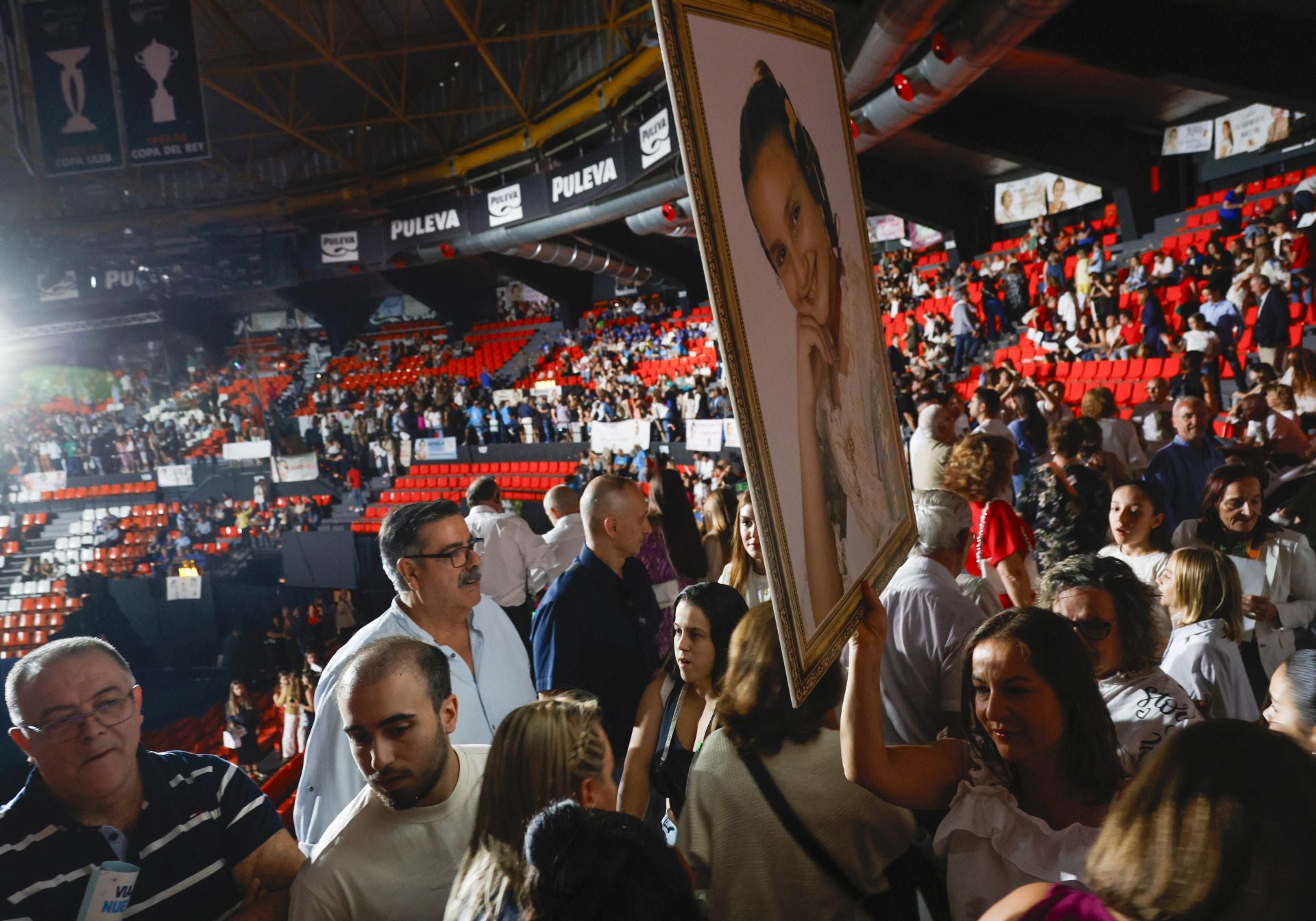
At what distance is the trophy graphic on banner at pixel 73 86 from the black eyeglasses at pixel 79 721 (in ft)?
24.5

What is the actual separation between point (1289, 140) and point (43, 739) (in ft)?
45.9

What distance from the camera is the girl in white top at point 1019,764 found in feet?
4.62

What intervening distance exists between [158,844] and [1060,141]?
1329 centimetres

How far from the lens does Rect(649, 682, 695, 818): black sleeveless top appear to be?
2133 mm

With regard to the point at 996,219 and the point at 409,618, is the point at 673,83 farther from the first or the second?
the point at 996,219

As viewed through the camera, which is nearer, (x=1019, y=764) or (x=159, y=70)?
(x=1019, y=764)

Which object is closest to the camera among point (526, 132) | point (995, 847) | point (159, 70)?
point (995, 847)

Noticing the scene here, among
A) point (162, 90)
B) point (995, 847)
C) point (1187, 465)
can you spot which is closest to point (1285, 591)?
point (1187, 465)

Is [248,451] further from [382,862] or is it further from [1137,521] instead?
[382,862]

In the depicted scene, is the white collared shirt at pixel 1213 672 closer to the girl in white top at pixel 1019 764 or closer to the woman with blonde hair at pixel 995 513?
the woman with blonde hair at pixel 995 513

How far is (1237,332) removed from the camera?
7.88m

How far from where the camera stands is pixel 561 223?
1534cm

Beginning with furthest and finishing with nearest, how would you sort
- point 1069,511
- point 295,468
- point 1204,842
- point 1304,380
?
point 295,468 → point 1304,380 → point 1069,511 → point 1204,842

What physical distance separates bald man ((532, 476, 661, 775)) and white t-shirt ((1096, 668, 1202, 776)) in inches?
50.4
